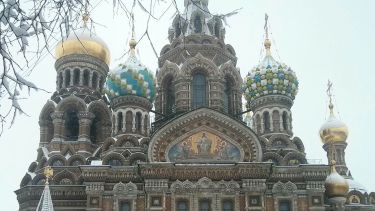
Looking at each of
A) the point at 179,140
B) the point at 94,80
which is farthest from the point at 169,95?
the point at 179,140

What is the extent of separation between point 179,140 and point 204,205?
218 cm

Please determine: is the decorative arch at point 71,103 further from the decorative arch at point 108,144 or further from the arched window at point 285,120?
the arched window at point 285,120

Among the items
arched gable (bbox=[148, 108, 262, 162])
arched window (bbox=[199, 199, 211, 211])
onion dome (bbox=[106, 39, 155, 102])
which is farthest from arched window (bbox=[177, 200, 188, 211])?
onion dome (bbox=[106, 39, 155, 102])

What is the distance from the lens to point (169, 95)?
22938mm

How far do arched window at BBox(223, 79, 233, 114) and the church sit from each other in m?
0.04

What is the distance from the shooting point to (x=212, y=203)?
17.7m

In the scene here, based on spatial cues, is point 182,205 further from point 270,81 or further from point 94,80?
point 94,80

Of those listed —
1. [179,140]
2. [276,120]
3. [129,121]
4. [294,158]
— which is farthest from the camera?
[276,120]

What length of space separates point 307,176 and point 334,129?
871 centimetres

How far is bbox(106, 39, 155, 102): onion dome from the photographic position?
21109mm

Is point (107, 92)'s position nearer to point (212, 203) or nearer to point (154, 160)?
point (154, 160)

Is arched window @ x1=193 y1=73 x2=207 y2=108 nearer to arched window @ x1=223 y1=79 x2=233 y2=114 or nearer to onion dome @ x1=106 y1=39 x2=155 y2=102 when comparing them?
arched window @ x1=223 y1=79 x2=233 y2=114

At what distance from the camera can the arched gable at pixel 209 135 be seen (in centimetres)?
1859

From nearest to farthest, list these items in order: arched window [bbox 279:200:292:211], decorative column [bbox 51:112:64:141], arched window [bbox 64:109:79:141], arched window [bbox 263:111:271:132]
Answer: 1. arched window [bbox 279:200:292:211]
2. arched window [bbox 263:111:271:132]
3. decorative column [bbox 51:112:64:141]
4. arched window [bbox 64:109:79:141]
